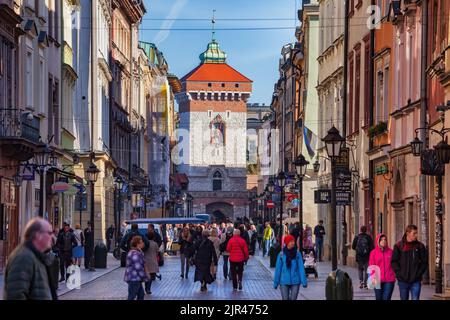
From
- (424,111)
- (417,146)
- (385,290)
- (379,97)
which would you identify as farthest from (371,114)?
(385,290)

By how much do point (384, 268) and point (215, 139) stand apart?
15055 centimetres

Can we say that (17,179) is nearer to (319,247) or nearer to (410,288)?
(410,288)

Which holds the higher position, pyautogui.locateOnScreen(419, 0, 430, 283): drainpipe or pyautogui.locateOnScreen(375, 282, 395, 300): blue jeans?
pyautogui.locateOnScreen(419, 0, 430, 283): drainpipe

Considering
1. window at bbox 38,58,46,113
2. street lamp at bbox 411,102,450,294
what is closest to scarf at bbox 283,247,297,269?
street lamp at bbox 411,102,450,294

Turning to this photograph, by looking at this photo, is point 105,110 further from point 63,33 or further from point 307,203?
point 63,33

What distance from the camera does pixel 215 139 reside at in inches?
6826

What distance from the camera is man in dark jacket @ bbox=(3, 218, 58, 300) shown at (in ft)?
37.7

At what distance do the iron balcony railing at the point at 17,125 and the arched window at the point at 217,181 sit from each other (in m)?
140

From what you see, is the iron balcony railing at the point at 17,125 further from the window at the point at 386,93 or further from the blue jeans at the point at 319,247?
the blue jeans at the point at 319,247

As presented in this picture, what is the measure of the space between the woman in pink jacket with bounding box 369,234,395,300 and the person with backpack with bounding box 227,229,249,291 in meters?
11.3

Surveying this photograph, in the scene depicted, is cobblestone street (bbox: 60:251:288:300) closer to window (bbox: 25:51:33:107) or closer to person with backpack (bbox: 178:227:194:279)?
person with backpack (bbox: 178:227:194:279)

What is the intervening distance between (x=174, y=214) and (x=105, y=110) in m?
57.3

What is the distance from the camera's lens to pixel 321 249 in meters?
56.2

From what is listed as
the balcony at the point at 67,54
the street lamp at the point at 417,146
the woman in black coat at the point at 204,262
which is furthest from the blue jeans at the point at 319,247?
the street lamp at the point at 417,146
